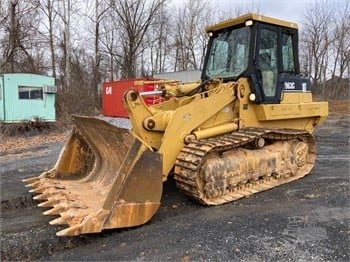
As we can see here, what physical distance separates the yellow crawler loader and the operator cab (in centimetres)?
2

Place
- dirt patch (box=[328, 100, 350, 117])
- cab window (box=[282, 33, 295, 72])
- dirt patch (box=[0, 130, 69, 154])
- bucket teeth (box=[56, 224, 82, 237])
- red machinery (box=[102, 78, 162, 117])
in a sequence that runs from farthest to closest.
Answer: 1. dirt patch (box=[328, 100, 350, 117])
2. red machinery (box=[102, 78, 162, 117])
3. dirt patch (box=[0, 130, 69, 154])
4. cab window (box=[282, 33, 295, 72])
5. bucket teeth (box=[56, 224, 82, 237])

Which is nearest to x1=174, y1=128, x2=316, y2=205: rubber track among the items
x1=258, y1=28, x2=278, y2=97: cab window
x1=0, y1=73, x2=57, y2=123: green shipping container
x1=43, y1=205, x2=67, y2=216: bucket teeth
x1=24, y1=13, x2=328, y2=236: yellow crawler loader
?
x1=24, y1=13, x2=328, y2=236: yellow crawler loader

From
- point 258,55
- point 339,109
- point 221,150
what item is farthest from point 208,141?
point 339,109

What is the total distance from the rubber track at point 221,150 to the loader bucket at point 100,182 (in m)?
0.57

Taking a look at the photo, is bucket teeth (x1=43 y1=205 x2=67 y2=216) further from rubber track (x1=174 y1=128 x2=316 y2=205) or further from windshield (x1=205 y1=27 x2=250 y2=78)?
windshield (x1=205 y1=27 x2=250 y2=78)

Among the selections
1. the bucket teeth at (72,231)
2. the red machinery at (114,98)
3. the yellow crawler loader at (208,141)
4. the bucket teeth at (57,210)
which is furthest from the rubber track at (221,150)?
the red machinery at (114,98)

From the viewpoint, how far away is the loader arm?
4.78m

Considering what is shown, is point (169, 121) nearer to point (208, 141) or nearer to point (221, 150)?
point (208, 141)

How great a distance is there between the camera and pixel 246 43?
581cm

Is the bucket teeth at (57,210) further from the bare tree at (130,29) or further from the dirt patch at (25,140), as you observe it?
→ the bare tree at (130,29)

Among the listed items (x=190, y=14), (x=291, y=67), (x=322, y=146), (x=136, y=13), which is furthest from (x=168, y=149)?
(x=190, y=14)

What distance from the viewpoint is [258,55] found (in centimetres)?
575

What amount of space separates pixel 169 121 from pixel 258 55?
1867mm

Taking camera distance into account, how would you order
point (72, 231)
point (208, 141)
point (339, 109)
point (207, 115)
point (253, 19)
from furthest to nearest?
point (339, 109)
point (253, 19)
point (207, 115)
point (208, 141)
point (72, 231)
